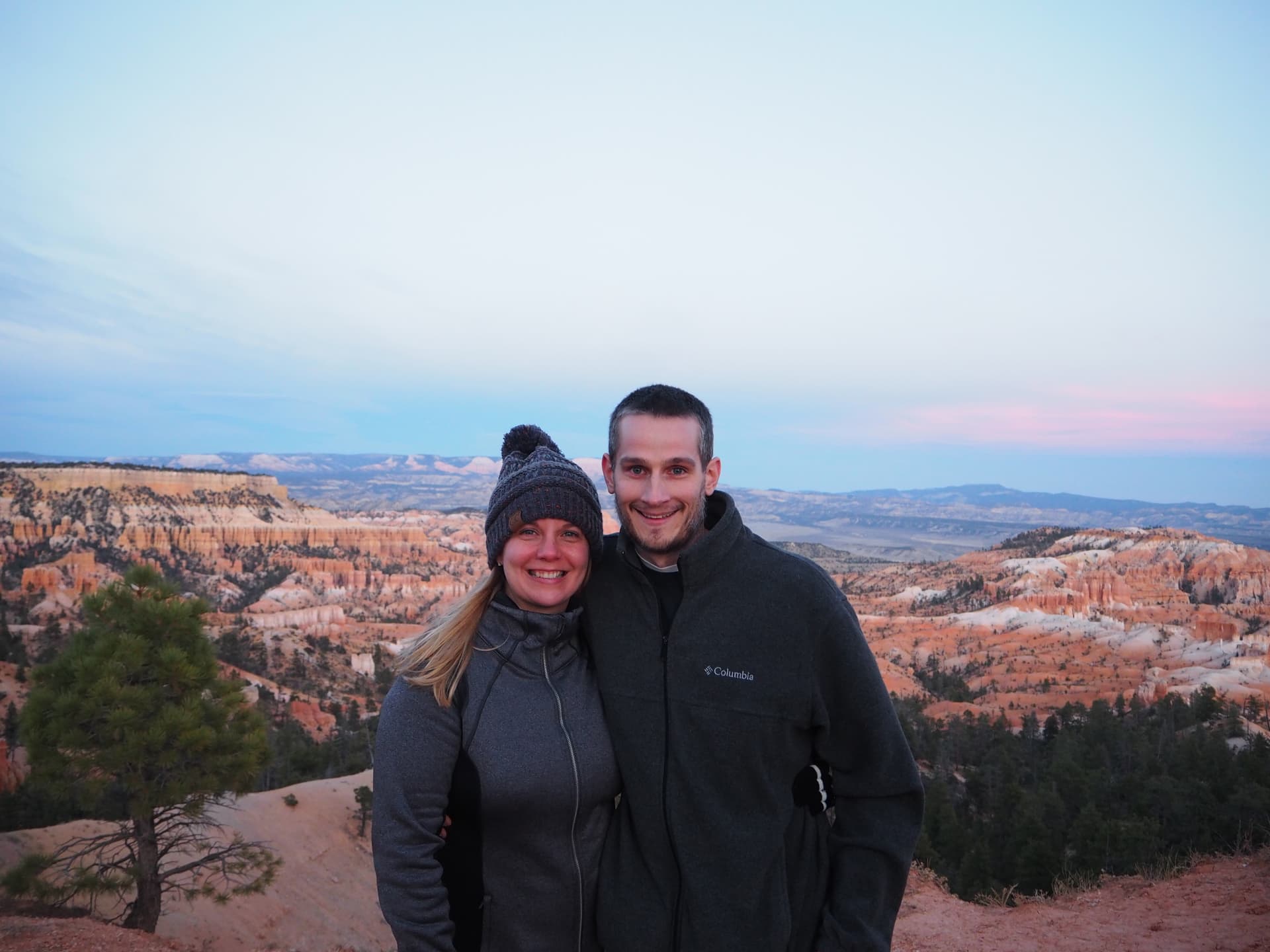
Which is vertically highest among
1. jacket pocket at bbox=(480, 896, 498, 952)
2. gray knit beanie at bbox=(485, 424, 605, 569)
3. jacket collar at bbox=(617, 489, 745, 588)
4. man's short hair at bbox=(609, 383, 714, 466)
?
man's short hair at bbox=(609, 383, 714, 466)

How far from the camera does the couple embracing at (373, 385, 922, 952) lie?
2299 mm

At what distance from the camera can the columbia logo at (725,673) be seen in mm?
2371

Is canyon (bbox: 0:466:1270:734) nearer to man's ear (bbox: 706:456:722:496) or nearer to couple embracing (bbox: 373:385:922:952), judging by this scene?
couple embracing (bbox: 373:385:922:952)

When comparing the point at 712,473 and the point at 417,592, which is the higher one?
the point at 712,473

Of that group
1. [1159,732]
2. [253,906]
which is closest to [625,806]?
[253,906]

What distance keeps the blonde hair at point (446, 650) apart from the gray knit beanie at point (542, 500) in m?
0.17

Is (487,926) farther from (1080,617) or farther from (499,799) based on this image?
(1080,617)

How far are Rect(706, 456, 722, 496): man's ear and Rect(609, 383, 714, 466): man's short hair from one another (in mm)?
32

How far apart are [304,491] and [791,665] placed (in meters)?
189

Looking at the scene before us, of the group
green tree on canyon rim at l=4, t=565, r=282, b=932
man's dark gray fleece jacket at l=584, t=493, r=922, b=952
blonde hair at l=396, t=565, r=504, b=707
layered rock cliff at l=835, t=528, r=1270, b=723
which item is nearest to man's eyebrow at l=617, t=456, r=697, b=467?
man's dark gray fleece jacket at l=584, t=493, r=922, b=952

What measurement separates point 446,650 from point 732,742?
917 millimetres

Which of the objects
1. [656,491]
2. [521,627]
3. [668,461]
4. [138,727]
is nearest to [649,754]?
[521,627]

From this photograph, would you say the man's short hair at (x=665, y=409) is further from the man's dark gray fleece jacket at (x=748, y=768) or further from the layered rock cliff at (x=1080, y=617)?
the layered rock cliff at (x=1080, y=617)

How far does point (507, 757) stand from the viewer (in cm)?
229
